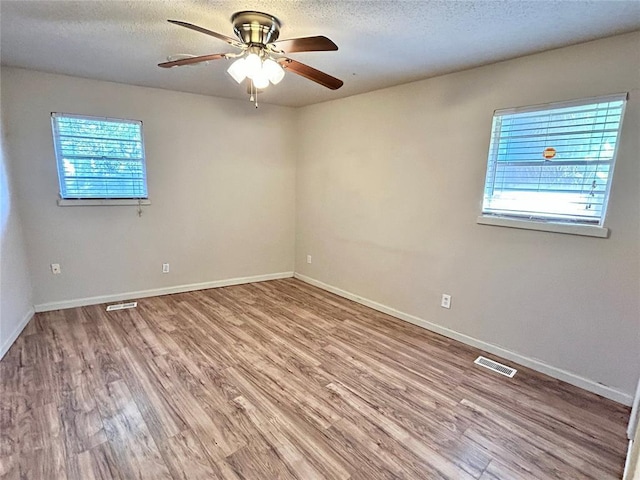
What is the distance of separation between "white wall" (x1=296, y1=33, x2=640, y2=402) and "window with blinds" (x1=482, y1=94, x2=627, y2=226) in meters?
0.07

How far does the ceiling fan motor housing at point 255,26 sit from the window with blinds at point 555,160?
185 centimetres

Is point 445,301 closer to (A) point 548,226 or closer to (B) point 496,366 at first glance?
(B) point 496,366

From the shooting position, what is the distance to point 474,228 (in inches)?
114

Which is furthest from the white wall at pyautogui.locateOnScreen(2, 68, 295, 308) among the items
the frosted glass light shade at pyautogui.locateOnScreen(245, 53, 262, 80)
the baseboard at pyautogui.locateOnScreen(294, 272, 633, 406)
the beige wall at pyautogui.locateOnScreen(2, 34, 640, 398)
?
the frosted glass light shade at pyautogui.locateOnScreen(245, 53, 262, 80)

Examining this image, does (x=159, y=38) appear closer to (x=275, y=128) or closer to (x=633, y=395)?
(x=275, y=128)

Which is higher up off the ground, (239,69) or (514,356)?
(239,69)

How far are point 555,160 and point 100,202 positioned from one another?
4251 mm

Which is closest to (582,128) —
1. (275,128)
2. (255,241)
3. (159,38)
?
(159,38)

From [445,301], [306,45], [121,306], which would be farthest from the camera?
[121,306]

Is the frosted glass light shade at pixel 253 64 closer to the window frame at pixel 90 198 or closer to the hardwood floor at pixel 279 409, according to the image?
the hardwood floor at pixel 279 409

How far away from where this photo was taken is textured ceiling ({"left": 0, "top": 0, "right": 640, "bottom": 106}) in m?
1.81

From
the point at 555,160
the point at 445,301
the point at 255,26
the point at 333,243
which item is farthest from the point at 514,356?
the point at 255,26

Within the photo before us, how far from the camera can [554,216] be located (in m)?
2.46

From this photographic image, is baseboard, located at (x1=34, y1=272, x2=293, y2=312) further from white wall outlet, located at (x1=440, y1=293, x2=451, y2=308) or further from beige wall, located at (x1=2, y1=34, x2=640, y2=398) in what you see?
white wall outlet, located at (x1=440, y1=293, x2=451, y2=308)
